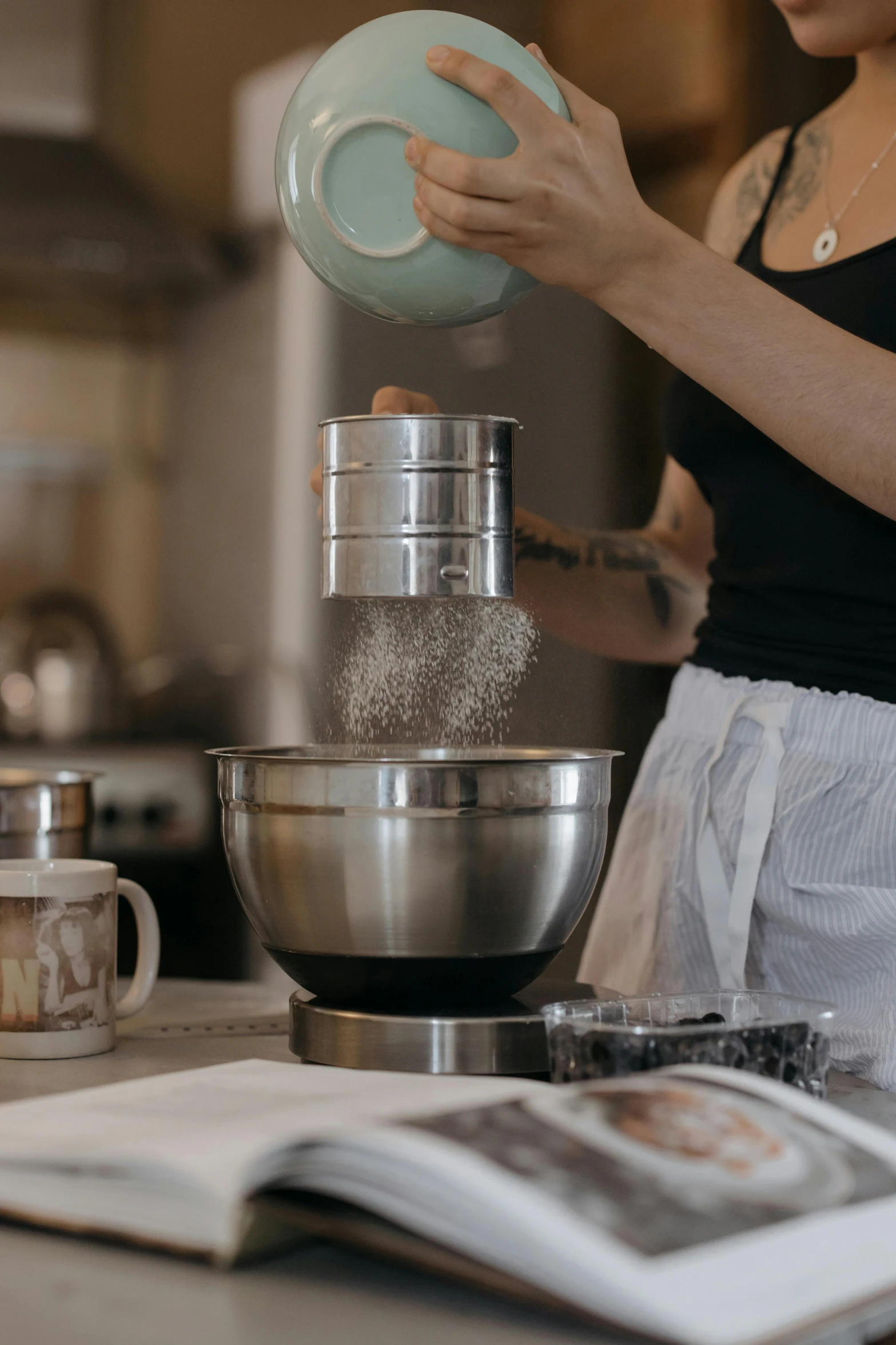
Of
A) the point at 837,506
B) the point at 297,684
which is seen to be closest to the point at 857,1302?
the point at 837,506

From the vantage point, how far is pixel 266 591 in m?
1.80

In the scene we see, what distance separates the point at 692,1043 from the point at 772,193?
0.87m

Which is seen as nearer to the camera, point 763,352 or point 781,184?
point 763,352

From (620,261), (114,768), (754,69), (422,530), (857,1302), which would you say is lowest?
(857,1302)

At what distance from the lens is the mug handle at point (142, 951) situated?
1037 millimetres

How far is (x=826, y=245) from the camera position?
1182mm

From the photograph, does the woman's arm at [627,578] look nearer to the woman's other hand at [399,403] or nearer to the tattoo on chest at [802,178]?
the woman's other hand at [399,403]

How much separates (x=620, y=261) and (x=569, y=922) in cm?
40

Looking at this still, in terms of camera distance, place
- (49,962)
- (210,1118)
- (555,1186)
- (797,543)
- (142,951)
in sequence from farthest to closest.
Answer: (797,543) < (142,951) < (49,962) < (210,1118) < (555,1186)

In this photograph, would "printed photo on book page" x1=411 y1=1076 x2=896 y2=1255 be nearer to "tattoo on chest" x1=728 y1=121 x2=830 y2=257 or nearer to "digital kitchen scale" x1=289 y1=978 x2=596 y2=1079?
"digital kitchen scale" x1=289 y1=978 x2=596 y2=1079

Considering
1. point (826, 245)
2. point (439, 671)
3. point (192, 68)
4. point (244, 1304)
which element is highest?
point (192, 68)

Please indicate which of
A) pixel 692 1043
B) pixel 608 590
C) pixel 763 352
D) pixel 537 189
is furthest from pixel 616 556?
pixel 692 1043

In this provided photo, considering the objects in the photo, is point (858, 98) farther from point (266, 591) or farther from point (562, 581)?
point (266, 591)

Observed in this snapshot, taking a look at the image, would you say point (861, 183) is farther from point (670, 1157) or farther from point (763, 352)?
point (670, 1157)
